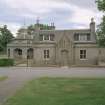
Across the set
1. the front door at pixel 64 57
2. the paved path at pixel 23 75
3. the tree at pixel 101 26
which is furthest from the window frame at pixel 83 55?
the tree at pixel 101 26

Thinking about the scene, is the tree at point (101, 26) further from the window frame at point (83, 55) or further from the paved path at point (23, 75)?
the window frame at point (83, 55)

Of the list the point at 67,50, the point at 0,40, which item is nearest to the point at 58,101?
the point at 67,50

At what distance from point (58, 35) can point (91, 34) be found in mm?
5769

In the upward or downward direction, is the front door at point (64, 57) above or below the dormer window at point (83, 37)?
below

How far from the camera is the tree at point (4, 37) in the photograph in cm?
10188

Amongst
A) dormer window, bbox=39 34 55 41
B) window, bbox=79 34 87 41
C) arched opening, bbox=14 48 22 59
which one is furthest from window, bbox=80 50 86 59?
arched opening, bbox=14 48 22 59

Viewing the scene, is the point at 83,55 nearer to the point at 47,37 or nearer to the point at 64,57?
the point at 64,57

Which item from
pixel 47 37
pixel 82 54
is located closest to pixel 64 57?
pixel 82 54

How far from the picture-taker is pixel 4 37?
353ft

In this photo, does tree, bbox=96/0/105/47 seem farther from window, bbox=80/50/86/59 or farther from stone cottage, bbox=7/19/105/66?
window, bbox=80/50/86/59

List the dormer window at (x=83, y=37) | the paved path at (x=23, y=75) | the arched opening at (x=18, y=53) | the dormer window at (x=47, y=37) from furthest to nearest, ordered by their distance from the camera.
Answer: the arched opening at (x=18, y=53) → the dormer window at (x=47, y=37) → the dormer window at (x=83, y=37) → the paved path at (x=23, y=75)

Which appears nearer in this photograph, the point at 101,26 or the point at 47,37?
the point at 101,26

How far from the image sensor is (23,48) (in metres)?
65.0

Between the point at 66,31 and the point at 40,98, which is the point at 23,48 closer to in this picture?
the point at 66,31
